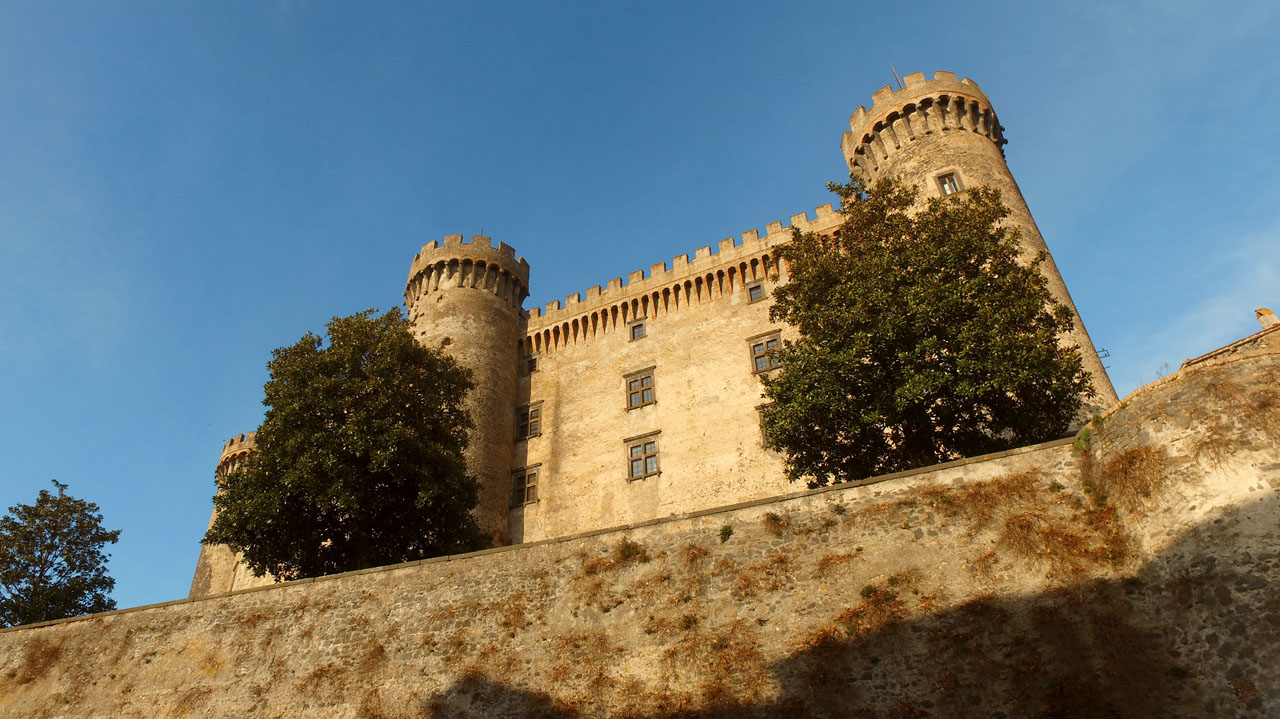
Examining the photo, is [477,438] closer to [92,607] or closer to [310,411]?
[310,411]

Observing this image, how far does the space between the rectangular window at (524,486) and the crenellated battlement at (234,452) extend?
1700 centimetres

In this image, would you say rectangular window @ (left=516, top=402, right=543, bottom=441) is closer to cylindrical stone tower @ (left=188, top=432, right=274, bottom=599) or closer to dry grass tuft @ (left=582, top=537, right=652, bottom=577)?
cylindrical stone tower @ (left=188, top=432, right=274, bottom=599)

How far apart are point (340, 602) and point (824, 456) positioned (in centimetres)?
1154

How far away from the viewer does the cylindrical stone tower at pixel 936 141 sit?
26.0 m

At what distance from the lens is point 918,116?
2823 cm

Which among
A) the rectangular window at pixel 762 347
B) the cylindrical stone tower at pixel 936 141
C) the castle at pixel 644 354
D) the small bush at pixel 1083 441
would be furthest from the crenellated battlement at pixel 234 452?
the small bush at pixel 1083 441

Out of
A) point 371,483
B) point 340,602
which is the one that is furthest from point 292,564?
point 340,602

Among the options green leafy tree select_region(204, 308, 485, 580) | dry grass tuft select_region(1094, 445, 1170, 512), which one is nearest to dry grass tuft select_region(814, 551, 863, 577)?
dry grass tuft select_region(1094, 445, 1170, 512)

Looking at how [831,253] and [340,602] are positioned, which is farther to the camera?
[831,253]

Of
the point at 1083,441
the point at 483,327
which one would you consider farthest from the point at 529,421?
the point at 1083,441

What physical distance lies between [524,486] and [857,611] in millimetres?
19390

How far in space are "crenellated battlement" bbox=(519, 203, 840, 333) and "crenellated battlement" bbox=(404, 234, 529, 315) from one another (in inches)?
73.2

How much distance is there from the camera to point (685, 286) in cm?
3189

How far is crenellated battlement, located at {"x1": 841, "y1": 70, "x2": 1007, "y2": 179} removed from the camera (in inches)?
1101
